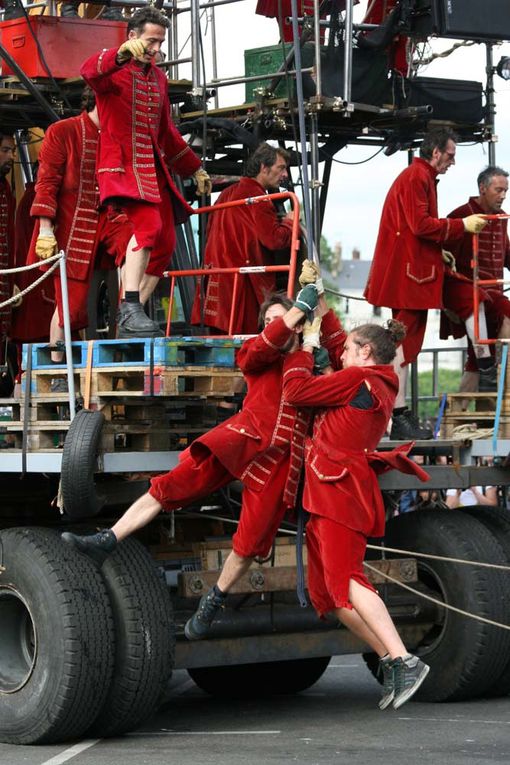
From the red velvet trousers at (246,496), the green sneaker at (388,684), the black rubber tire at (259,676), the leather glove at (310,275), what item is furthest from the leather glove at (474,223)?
the green sneaker at (388,684)

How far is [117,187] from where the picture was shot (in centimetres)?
847

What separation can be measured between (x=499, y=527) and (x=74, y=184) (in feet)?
10.1

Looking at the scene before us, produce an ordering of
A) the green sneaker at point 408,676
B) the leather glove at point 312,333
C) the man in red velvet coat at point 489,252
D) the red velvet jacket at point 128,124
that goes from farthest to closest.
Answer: the man in red velvet coat at point 489,252
the red velvet jacket at point 128,124
the leather glove at point 312,333
the green sneaker at point 408,676

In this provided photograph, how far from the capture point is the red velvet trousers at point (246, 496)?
7.49 metres

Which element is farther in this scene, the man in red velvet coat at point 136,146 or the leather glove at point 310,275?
the man in red velvet coat at point 136,146

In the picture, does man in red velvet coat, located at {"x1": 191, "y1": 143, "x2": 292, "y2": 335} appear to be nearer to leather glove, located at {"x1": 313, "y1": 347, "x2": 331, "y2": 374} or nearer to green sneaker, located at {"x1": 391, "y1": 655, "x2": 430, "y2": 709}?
leather glove, located at {"x1": 313, "y1": 347, "x2": 331, "y2": 374}

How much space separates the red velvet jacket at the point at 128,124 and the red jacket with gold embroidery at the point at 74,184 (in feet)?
1.26

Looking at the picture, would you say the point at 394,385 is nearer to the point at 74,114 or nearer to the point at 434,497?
the point at 434,497

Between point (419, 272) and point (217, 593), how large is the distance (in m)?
3.07

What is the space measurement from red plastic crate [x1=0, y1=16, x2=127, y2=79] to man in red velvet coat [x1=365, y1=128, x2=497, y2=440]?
2.08 meters

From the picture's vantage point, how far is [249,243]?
980cm

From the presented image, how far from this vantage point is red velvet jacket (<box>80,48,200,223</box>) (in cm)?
848

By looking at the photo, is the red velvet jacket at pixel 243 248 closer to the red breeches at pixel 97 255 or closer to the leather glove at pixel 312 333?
the red breeches at pixel 97 255

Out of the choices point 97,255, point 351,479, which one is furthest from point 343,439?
point 97,255
